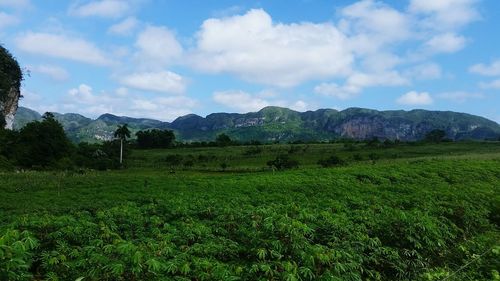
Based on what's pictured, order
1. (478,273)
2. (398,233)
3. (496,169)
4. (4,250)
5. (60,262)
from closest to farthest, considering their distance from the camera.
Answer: (4,250) < (60,262) < (478,273) < (398,233) < (496,169)

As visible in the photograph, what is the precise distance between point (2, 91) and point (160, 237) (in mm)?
156482

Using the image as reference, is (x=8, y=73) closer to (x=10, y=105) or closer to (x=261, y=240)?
(x=10, y=105)

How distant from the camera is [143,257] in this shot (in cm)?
1011

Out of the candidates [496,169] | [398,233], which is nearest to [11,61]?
[496,169]

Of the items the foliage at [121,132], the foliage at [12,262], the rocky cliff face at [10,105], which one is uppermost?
the rocky cliff face at [10,105]

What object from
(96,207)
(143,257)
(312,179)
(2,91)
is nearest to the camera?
(143,257)

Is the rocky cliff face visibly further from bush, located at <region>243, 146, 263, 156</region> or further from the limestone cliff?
bush, located at <region>243, 146, 263, 156</region>

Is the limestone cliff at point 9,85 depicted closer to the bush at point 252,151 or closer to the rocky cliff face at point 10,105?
the rocky cliff face at point 10,105

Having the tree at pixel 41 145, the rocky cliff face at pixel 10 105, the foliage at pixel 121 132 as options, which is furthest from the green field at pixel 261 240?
the rocky cliff face at pixel 10 105

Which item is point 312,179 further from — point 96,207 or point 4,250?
point 4,250

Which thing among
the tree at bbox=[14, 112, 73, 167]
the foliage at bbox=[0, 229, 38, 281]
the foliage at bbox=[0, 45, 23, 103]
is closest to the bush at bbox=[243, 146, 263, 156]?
the tree at bbox=[14, 112, 73, 167]

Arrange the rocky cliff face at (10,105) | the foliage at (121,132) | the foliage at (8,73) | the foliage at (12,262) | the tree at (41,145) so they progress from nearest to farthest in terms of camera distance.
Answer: the foliage at (12,262), the tree at (41,145), the foliage at (121,132), the foliage at (8,73), the rocky cliff face at (10,105)

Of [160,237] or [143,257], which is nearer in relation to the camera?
[143,257]

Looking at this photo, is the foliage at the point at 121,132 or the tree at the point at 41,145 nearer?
the tree at the point at 41,145
